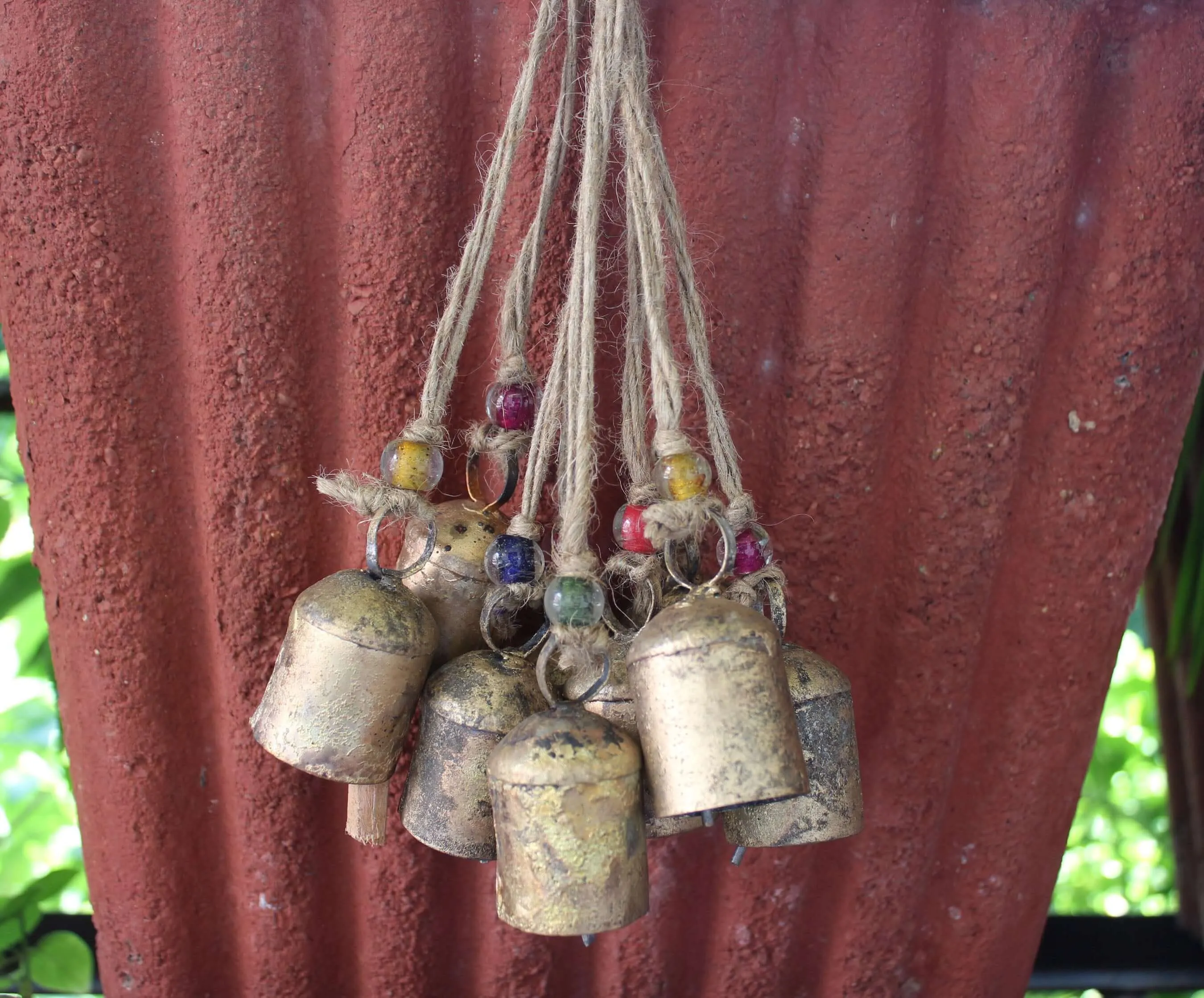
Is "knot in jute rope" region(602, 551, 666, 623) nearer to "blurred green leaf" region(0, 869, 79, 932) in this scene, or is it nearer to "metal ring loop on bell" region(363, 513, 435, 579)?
"metal ring loop on bell" region(363, 513, 435, 579)

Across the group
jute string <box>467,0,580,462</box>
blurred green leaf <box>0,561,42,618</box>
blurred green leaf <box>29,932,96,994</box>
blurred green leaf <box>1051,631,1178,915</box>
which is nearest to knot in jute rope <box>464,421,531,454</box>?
jute string <box>467,0,580,462</box>

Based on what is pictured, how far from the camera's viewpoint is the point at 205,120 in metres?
0.71

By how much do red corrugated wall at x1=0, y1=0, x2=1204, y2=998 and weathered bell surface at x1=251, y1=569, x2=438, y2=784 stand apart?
166mm

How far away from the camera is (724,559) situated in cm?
65

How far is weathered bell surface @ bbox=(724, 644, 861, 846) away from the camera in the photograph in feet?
2.17

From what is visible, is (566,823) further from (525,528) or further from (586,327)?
(586,327)

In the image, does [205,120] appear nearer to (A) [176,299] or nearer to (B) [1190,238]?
(A) [176,299]

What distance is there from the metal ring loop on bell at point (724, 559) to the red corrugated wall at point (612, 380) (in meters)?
0.16

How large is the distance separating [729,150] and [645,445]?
0.22 meters

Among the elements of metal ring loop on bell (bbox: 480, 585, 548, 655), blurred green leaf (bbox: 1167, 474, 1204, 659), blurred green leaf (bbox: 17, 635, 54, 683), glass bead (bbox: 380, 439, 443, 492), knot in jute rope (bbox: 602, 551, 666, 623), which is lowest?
blurred green leaf (bbox: 17, 635, 54, 683)

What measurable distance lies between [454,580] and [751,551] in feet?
0.68

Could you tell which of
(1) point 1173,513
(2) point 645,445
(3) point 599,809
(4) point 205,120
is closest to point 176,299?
(4) point 205,120

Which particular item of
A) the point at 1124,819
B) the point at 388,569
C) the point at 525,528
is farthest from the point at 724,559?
the point at 1124,819

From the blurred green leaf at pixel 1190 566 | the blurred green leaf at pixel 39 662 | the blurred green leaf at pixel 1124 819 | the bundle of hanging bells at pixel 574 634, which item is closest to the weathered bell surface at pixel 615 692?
the bundle of hanging bells at pixel 574 634
